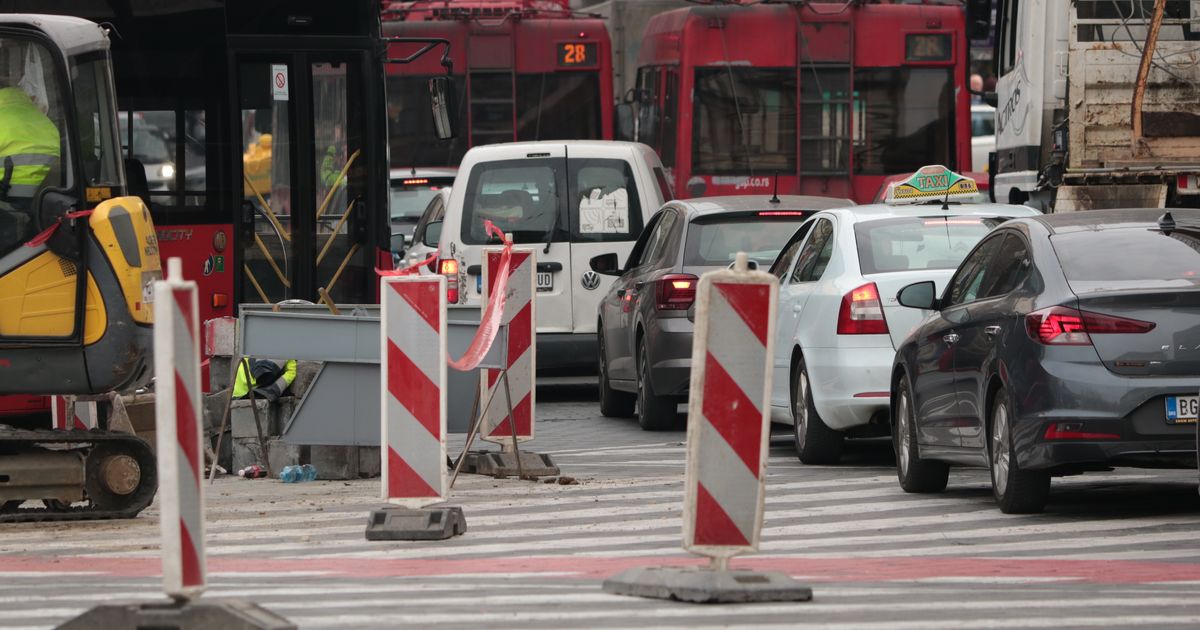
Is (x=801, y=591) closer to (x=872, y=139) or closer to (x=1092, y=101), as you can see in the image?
(x=1092, y=101)

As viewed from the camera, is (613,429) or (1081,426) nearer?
(1081,426)

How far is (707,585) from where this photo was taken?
8516mm

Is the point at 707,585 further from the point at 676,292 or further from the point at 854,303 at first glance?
the point at 676,292

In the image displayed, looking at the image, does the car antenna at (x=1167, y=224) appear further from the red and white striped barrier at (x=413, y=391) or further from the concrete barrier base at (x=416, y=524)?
the concrete barrier base at (x=416, y=524)

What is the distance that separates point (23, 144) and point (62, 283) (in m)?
0.73

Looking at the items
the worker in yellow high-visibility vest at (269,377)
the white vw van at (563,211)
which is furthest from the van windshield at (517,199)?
the worker in yellow high-visibility vest at (269,377)

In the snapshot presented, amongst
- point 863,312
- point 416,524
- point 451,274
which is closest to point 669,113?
point 451,274

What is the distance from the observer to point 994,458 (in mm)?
11641

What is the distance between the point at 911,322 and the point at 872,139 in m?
12.7

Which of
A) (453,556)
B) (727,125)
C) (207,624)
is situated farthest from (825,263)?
(727,125)

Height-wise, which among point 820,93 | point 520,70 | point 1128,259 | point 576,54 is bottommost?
point 1128,259

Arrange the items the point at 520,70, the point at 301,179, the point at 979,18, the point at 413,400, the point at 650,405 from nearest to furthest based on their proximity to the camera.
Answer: the point at 413,400, the point at 650,405, the point at 301,179, the point at 979,18, the point at 520,70

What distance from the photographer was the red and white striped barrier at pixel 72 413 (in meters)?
13.4

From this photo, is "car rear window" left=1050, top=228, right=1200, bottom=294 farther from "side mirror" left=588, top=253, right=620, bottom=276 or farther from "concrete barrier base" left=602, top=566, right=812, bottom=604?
"side mirror" left=588, top=253, right=620, bottom=276
